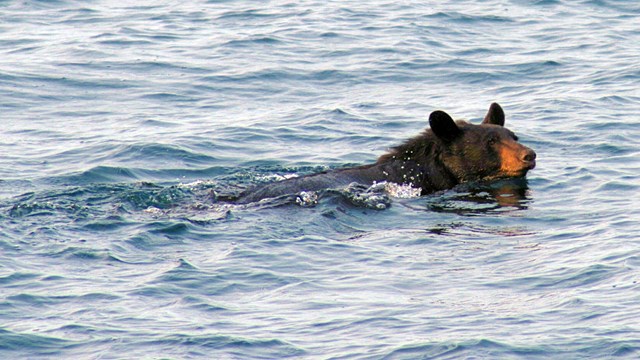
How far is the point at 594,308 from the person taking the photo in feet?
31.6

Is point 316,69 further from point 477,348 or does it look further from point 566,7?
point 477,348

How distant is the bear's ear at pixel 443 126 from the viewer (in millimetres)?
13859

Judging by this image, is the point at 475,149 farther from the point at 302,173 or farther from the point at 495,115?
the point at 302,173

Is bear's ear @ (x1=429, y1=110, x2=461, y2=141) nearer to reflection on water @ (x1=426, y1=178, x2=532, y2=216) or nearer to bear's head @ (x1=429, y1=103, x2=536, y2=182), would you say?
bear's head @ (x1=429, y1=103, x2=536, y2=182)

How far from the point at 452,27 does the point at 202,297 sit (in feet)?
48.2

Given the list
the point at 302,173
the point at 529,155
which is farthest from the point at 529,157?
the point at 302,173

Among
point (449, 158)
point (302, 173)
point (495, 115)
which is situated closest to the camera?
point (449, 158)

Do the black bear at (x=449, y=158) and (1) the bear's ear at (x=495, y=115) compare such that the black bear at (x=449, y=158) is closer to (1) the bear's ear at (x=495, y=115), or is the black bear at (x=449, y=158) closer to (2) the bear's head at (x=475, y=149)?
(2) the bear's head at (x=475, y=149)

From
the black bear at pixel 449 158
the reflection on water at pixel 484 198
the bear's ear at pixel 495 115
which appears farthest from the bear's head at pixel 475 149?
the bear's ear at pixel 495 115

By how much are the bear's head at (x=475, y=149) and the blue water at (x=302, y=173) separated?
23cm

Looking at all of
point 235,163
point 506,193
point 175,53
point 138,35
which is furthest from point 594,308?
point 138,35

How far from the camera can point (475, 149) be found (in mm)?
14125

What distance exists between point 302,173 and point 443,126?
185 centimetres

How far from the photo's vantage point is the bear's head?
45.8 feet
